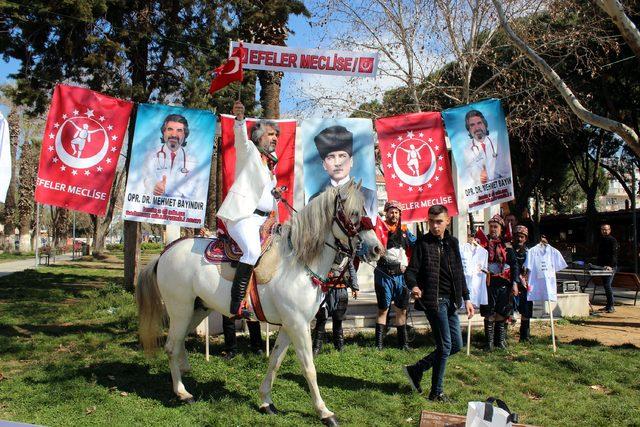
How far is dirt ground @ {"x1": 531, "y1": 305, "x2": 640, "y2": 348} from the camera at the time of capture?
9219 mm

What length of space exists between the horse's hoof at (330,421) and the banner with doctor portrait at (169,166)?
410 cm

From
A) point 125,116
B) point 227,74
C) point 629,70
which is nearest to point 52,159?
point 125,116

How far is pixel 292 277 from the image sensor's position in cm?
533

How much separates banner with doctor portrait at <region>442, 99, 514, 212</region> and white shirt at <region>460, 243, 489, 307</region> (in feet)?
3.66

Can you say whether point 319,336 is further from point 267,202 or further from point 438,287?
point 267,202

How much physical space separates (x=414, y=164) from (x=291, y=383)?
4433mm

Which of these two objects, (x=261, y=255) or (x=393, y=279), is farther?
(x=393, y=279)

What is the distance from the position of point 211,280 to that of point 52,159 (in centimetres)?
363

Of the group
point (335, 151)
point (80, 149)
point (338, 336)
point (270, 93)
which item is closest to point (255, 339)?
point (338, 336)

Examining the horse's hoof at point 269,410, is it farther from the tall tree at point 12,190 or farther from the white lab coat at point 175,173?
the tall tree at point 12,190

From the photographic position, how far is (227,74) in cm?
677

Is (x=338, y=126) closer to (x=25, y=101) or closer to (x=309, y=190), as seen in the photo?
(x=309, y=190)

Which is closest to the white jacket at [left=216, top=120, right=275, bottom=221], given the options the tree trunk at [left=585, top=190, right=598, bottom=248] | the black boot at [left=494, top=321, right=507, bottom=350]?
the black boot at [left=494, top=321, right=507, bottom=350]

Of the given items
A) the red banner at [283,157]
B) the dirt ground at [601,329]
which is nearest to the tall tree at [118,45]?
the red banner at [283,157]
